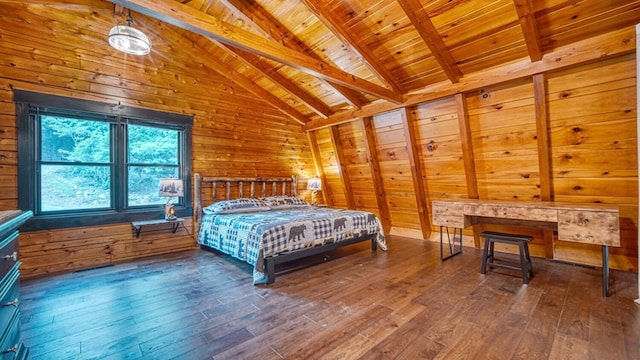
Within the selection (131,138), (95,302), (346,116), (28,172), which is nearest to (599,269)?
(346,116)

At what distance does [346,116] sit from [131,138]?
327cm

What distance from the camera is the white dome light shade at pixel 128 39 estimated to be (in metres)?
2.75

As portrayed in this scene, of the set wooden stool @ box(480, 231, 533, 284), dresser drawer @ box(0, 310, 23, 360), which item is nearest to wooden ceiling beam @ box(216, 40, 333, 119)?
wooden stool @ box(480, 231, 533, 284)

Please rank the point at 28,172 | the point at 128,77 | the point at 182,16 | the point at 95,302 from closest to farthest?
the point at 182,16
the point at 95,302
the point at 28,172
the point at 128,77

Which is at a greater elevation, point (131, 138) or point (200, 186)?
point (131, 138)

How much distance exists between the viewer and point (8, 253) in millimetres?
1287

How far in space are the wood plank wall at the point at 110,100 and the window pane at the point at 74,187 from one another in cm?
27

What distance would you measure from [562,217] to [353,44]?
2799 mm

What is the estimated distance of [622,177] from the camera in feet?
9.55

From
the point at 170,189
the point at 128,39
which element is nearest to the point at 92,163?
the point at 170,189

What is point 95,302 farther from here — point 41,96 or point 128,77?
point 128,77

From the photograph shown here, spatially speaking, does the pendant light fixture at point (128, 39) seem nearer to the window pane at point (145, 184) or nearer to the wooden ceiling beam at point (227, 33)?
the wooden ceiling beam at point (227, 33)

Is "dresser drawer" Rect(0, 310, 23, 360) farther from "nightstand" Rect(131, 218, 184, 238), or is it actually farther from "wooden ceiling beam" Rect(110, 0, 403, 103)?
"nightstand" Rect(131, 218, 184, 238)

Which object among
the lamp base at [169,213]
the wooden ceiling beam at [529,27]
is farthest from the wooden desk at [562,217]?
the lamp base at [169,213]
